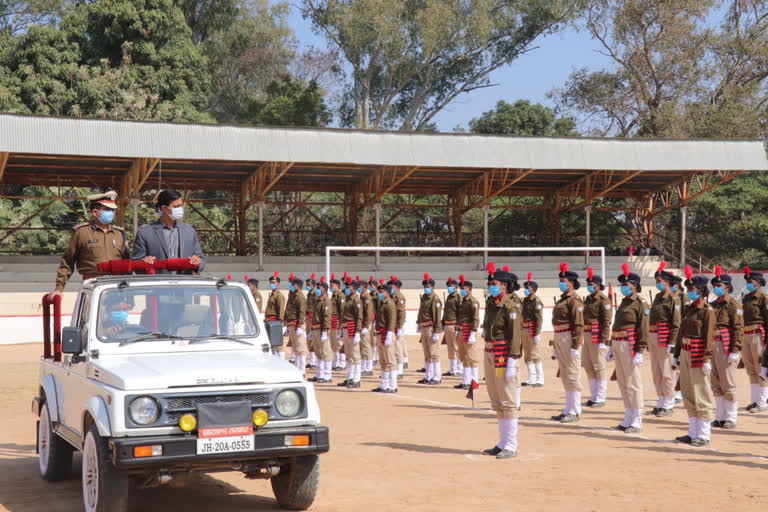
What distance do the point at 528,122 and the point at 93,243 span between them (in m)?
47.9

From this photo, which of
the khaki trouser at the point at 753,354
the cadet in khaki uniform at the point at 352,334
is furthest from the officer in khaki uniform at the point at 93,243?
the khaki trouser at the point at 753,354

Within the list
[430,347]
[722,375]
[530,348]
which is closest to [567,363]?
[722,375]

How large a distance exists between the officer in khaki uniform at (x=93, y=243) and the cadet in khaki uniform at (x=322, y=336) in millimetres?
10557

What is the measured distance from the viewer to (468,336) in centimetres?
1866

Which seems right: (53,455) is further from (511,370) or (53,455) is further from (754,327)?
(754,327)

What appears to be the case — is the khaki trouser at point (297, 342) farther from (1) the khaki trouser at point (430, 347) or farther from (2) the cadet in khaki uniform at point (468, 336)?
(2) the cadet in khaki uniform at point (468, 336)

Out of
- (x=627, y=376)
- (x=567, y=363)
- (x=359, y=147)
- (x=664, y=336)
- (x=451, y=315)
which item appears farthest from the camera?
(x=359, y=147)

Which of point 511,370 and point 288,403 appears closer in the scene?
point 288,403

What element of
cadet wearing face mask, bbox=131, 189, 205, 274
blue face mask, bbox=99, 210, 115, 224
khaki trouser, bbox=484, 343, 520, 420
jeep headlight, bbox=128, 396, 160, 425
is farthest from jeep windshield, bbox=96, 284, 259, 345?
khaki trouser, bbox=484, 343, 520, 420

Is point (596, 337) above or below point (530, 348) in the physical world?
above

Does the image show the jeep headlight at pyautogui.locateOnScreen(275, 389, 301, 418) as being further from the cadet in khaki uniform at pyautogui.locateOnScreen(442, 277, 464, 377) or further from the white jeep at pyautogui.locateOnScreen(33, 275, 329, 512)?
the cadet in khaki uniform at pyautogui.locateOnScreen(442, 277, 464, 377)

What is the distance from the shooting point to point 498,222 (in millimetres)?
43312

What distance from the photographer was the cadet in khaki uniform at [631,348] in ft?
41.3

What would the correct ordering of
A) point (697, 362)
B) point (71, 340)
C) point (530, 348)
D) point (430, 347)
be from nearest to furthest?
1. point (71, 340)
2. point (697, 362)
3. point (530, 348)
4. point (430, 347)
